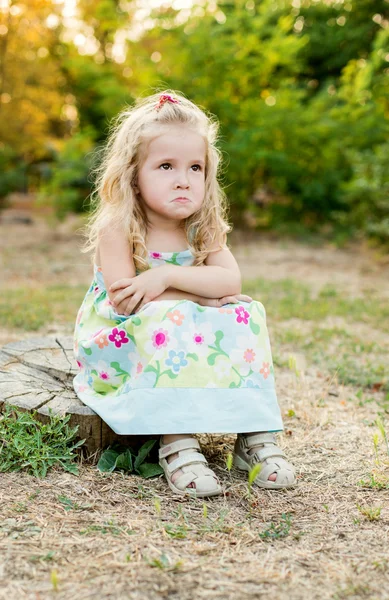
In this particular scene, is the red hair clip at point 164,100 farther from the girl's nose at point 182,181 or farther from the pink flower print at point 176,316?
the pink flower print at point 176,316

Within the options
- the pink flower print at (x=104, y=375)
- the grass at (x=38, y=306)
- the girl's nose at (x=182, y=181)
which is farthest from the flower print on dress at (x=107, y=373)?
the grass at (x=38, y=306)

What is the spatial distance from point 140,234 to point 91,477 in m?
0.87

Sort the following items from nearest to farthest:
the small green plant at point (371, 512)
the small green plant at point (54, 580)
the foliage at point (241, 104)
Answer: the small green plant at point (54, 580)
the small green plant at point (371, 512)
the foliage at point (241, 104)

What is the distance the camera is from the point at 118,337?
2334mm

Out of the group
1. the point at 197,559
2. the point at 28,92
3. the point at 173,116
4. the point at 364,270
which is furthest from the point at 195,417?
the point at 28,92

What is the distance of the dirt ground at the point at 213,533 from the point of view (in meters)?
1.64

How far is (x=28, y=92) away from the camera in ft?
33.9

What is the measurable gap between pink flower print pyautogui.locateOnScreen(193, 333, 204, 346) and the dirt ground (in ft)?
1.61

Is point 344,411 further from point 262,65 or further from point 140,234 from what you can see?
point 262,65

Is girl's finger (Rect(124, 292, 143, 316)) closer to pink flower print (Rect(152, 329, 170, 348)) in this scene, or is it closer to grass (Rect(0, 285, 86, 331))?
pink flower print (Rect(152, 329, 170, 348))

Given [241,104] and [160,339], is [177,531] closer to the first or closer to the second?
[160,339]

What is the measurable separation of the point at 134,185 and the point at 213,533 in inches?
49.6

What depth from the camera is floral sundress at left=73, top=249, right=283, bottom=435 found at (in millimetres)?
2186

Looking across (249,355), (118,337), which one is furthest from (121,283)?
(249,355)
